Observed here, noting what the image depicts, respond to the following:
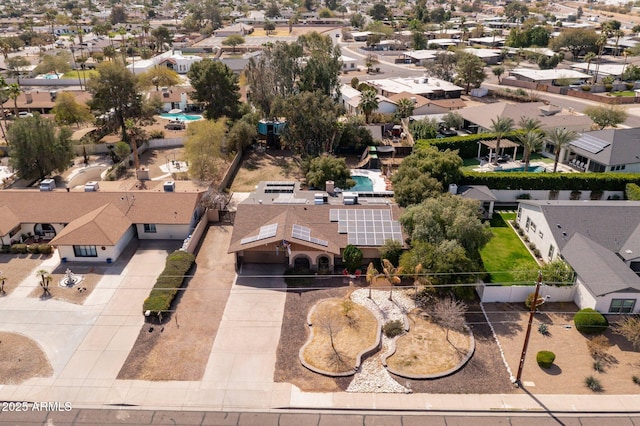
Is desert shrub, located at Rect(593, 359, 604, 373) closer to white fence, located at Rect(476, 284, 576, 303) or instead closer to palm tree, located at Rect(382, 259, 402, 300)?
white fence, located at Rect(476, 284, 576, 303)

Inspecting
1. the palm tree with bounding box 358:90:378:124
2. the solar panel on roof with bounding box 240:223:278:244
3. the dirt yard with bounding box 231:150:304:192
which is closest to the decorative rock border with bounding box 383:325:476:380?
the solar panel on roof with bounding box 240:223:278:244

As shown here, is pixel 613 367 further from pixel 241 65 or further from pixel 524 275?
pixel 241 65

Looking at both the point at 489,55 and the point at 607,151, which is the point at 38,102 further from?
the point at 489,55

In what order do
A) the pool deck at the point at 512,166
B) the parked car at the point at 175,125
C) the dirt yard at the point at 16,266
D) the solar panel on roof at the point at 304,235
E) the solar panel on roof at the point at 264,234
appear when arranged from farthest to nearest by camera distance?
1. the parked car at the point at 175,125
2. the pool deck at the point at 512,166
3. the solar panel on roof at the point at 264,234
4. the solar panel on roof at the point at 304,235
5. the dirt yard at the point at 16,266

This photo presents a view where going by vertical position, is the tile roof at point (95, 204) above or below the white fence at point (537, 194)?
above

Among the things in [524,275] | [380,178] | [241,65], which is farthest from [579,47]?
[524,275]

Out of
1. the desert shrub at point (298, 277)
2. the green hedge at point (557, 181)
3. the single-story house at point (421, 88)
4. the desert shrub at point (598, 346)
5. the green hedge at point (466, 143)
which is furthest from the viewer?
the single-story house at point (421, 88)

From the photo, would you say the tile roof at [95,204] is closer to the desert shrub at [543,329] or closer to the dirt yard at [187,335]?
the dirt yard at [187,335]

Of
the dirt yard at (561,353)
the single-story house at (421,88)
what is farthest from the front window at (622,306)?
the single-story house at (421,88)
